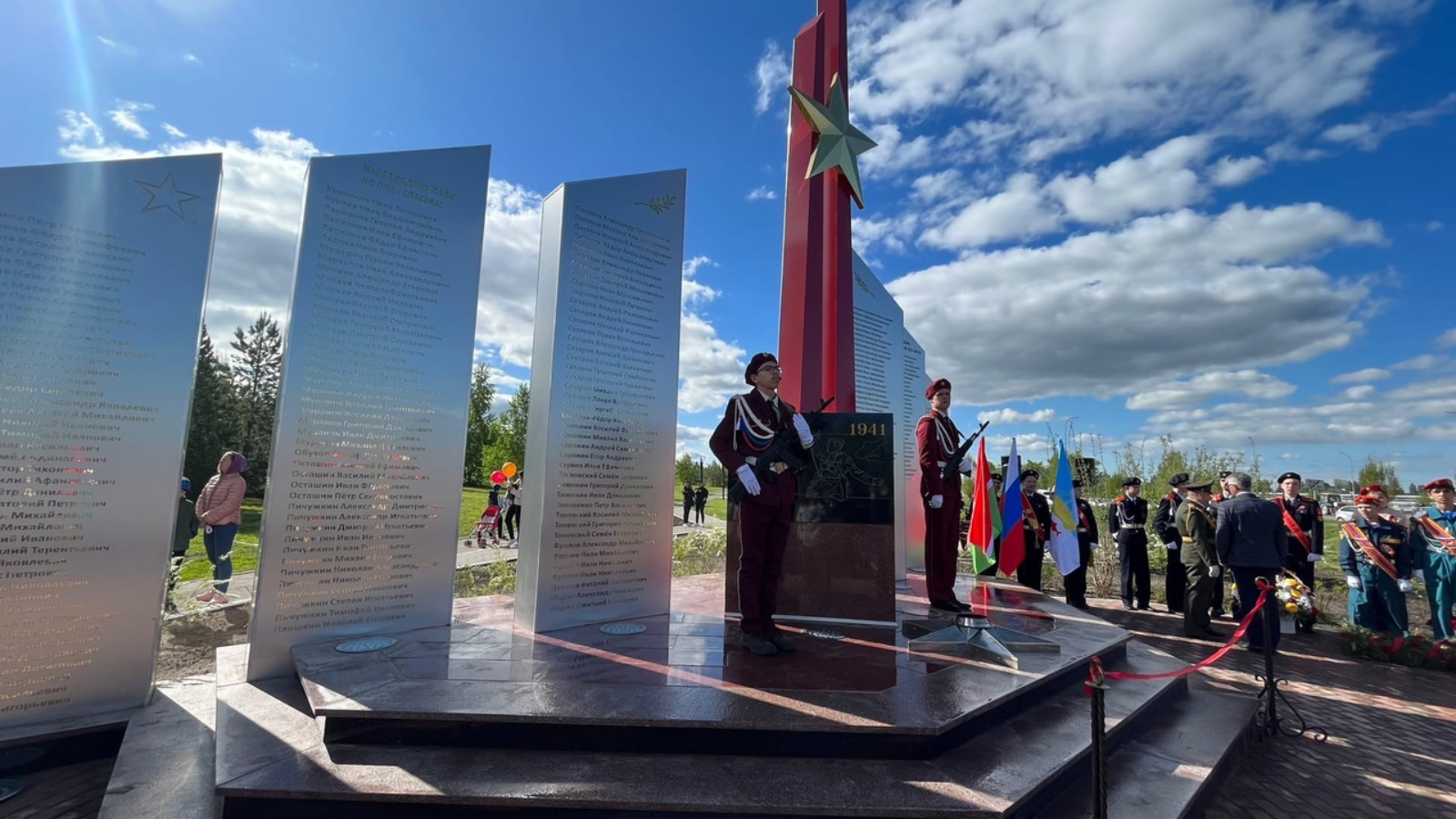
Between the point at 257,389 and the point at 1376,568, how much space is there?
1982 inches

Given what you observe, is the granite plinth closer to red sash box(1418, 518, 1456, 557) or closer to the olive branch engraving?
the olive branch engraving

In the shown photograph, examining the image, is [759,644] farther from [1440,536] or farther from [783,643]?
[1440,536]

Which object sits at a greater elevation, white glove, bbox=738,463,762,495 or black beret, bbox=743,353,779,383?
black beret, bbox=743,353,779,383

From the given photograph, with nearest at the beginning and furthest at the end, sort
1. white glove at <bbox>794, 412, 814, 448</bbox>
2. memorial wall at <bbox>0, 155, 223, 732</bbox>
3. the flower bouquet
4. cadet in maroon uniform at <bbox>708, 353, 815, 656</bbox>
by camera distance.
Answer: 1. memorial wall at <bbox>0, 155, 223, 732</bbox>
2. cadet in maroon uniform at <bbox>708, 353, 815, 656</bbox>
3. white glove at <bbox>794, 412, 814, 448</bbox>
4. the flower bouquet

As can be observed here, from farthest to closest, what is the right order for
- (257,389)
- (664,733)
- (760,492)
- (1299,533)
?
(257,389)
(1299,533)
(760,492)
(664,733)

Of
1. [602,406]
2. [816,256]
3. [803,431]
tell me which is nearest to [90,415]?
[602,406]

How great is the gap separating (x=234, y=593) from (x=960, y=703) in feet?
31.1

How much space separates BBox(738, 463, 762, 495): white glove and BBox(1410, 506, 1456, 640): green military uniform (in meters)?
8.57

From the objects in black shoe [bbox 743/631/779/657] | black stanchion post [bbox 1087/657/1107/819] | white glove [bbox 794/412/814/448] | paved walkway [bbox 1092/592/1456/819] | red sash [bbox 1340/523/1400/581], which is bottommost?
paved walkway [bbox 1092/592/1456/819]

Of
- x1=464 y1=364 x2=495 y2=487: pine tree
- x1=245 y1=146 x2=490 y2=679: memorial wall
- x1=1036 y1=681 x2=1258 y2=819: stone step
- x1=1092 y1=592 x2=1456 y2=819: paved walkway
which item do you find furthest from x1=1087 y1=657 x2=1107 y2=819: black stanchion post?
x1=464 y1=364 x2=495 y2=487: pine tree

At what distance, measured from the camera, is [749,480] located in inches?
174

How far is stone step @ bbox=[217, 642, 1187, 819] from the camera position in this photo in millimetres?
2590

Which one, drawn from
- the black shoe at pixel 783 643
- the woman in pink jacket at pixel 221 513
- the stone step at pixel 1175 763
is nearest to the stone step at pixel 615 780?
the stone step at pixel 1175 763

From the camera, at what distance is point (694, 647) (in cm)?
457
